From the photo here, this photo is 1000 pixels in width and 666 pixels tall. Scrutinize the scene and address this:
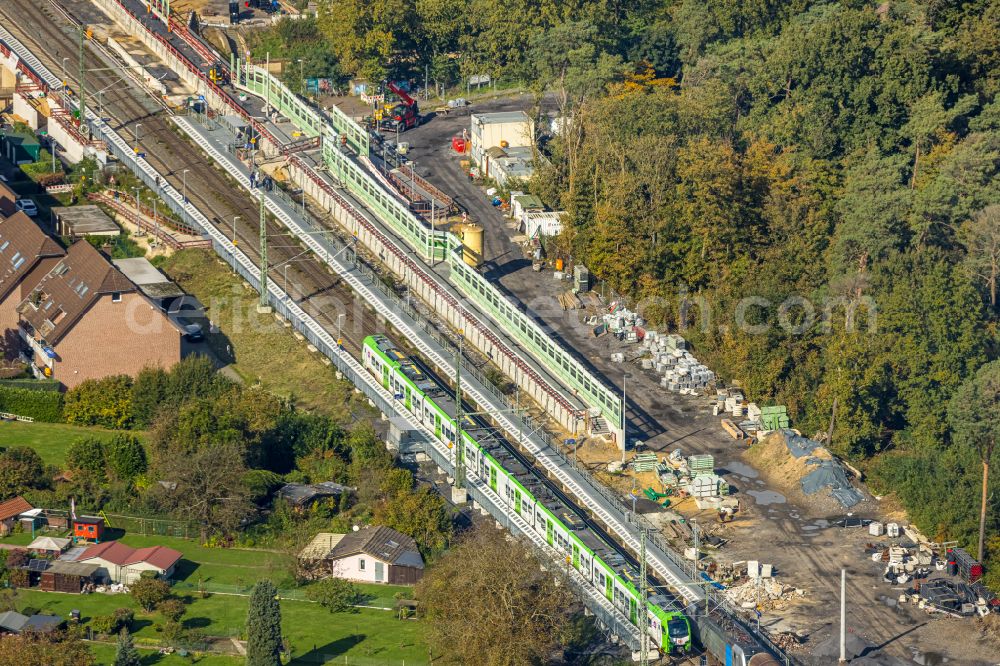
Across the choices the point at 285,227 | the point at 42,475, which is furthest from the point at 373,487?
the point at 285,227

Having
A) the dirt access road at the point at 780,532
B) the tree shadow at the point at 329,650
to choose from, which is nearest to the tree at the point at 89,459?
the tree shadow at the point at 329,650

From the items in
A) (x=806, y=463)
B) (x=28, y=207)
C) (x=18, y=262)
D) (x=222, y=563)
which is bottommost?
(x=222, y=563)

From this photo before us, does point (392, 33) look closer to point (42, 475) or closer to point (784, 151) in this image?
point (784, 151)

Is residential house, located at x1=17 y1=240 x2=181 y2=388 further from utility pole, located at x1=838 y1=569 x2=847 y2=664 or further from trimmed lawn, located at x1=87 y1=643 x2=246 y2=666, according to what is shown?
utility pole, located at x1=838 y1=569 x2=847 y2=664

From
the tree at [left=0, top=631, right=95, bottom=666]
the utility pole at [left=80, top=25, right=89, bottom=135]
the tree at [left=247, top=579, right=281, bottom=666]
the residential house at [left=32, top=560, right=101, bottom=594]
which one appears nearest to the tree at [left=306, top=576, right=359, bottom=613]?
the tree at [left=247, top=579, right=281, bottom=666]

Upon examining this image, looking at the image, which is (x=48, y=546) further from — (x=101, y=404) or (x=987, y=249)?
(x=987, y=249)

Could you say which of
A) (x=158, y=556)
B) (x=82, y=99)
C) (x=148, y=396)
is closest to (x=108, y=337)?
(x=148, y=396)
